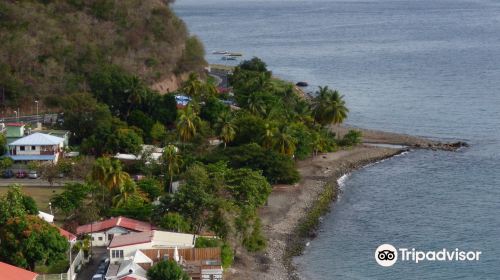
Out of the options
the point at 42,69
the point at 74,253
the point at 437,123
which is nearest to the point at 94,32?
the point at 42,69

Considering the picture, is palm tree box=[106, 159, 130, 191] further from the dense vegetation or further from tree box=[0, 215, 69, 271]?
tree box=[0, 215, 69, 271]

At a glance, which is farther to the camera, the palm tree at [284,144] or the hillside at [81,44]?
the hillside at [81,44]

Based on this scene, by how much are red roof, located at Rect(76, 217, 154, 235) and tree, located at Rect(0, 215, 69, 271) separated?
5701 mm

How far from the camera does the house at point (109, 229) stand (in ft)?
173

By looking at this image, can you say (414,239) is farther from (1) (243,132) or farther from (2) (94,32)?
(2) (94,32)

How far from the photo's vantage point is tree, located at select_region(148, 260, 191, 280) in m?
44.1

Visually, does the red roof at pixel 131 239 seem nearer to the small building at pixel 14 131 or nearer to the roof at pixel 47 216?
the roof at pixel 47 216

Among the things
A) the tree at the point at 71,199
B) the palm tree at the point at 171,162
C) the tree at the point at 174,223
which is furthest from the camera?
the palm tree at the point at 171,162

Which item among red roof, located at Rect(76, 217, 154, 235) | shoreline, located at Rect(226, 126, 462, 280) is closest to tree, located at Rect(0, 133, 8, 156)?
red roof, located at Rect(76, 217, 154, 235)

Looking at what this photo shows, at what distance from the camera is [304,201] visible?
68.6m

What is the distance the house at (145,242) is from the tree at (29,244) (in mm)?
2826

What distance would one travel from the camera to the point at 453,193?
71.6 metres

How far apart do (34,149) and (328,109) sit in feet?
99.2

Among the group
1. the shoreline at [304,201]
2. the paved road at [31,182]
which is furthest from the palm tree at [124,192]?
the paved road at [31,182]
